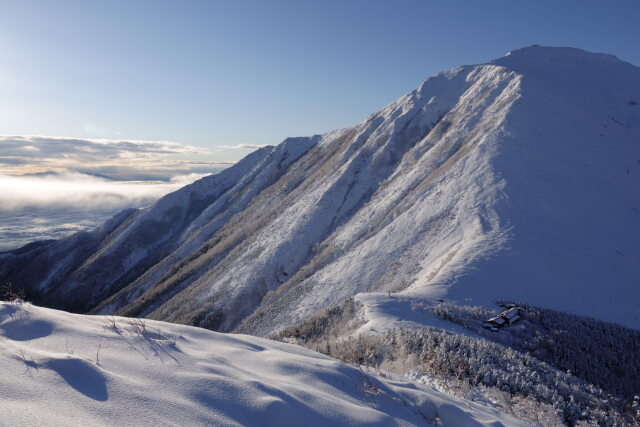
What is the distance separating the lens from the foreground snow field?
3.66 metres

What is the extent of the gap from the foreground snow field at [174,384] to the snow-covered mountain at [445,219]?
7.42m

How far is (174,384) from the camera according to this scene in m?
4.38

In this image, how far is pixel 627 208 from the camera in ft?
90.4

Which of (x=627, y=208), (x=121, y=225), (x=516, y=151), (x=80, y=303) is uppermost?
(x=516, y=151)

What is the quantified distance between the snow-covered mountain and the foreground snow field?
7419 millimetres

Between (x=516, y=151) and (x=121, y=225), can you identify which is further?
(x=121, y=225)

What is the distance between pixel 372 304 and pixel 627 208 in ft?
87.1

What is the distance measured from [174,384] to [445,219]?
27970 millimetres

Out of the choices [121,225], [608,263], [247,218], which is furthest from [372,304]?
[121,225]

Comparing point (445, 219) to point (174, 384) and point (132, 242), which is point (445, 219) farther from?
point (132, 242)

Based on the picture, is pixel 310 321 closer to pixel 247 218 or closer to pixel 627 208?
pixel 627 208

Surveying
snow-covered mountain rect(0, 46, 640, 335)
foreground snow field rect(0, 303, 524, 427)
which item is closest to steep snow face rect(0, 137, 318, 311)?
snow-covered mountain rect(0, 46, 640, 335)

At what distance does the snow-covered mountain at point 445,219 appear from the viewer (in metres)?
20.9

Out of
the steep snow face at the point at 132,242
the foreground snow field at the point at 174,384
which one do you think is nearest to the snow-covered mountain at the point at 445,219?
the steep snow face at the point at 132,242
